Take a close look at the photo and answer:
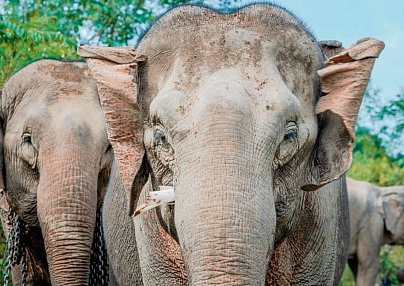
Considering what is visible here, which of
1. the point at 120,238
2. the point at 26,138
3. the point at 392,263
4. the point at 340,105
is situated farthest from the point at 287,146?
the point at 392,263

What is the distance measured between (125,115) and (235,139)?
0.75m

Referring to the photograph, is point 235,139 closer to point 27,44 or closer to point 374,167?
point 27,44

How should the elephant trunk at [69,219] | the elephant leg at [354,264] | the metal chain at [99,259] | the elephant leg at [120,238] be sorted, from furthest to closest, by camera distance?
the elephant leg at [354,264] → the metal chain at [99,259] → the elephant trunk at [69,219] → the elephant leg at [120,238]

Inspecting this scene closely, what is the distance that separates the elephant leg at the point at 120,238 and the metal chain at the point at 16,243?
1324 mm

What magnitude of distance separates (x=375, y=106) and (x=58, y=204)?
1084 centimetres

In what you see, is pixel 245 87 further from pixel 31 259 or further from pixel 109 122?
pixel 31 259

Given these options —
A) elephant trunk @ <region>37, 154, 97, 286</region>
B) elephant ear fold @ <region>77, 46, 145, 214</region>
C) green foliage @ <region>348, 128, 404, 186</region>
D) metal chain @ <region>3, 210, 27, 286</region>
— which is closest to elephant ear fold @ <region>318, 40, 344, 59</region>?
elephant ear fold @ <region>77, 46, 145, 214</region>

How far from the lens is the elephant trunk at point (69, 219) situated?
23.0ft

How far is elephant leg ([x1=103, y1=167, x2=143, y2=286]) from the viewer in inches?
234

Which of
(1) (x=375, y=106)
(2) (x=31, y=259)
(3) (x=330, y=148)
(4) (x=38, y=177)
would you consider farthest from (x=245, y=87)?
(1) (x=375, y=106)

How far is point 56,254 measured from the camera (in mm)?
7051

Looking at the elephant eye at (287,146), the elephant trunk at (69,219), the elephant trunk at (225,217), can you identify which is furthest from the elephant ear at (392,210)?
the elephant trunk at (225,217)

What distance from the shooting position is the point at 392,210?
51.6 feet

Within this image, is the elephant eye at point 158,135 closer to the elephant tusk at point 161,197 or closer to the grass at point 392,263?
the elephant tusk at point 161,197
